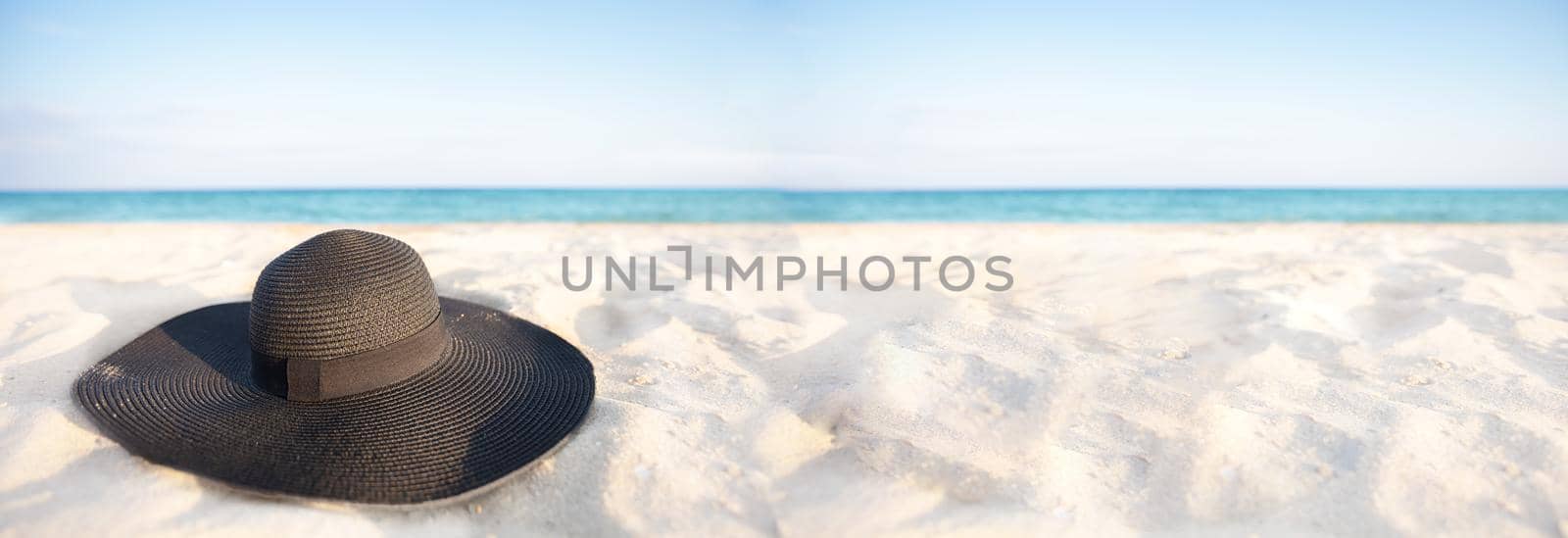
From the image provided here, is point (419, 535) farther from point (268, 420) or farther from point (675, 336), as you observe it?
point (675, 336)

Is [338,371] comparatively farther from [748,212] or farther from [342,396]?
[748,212]

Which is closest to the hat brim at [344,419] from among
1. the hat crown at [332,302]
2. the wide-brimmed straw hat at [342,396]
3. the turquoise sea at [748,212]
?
the wide-brimmed straw hat at [342,396]

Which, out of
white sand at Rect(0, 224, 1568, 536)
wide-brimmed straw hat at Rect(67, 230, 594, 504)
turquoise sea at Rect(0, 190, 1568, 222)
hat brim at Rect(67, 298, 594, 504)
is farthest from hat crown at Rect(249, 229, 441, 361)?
turquoise sea at Rect(0, 190, 1568, 222)

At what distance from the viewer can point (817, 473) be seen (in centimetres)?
169

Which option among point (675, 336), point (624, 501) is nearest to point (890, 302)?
point (675, 336)

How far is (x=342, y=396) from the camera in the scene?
1.75 metres

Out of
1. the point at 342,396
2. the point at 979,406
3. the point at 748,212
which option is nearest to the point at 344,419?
the point at 342,396

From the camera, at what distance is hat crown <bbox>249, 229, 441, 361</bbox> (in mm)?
1705

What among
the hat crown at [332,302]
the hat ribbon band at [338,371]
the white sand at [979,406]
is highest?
the hat crown at [332,302]

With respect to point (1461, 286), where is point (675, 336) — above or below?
below

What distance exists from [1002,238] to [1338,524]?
13.6 feet

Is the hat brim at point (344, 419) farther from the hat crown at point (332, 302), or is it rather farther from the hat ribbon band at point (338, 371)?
the hat crown at point (332, 302)

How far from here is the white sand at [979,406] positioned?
147cm

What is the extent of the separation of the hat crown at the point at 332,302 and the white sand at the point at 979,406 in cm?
38
